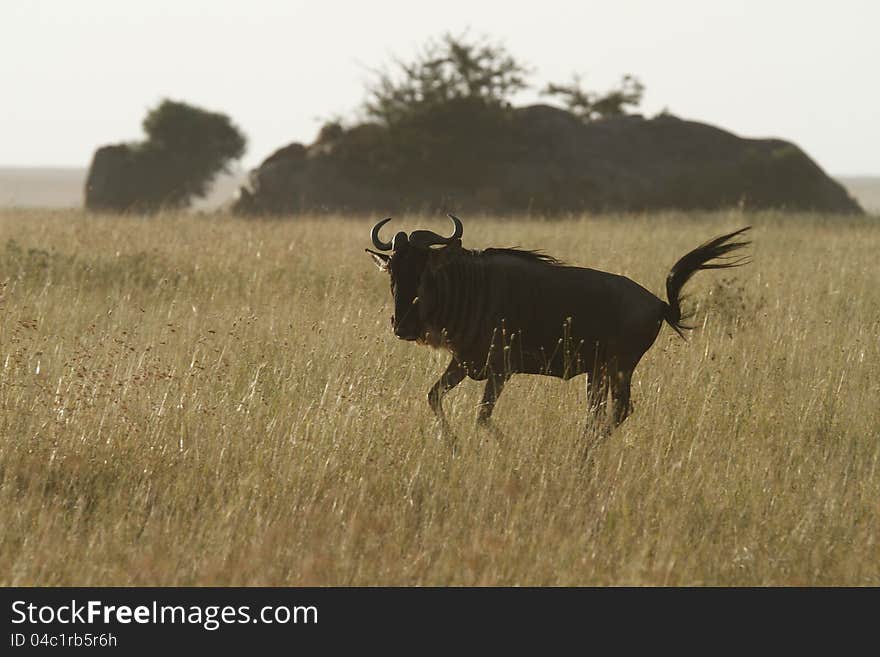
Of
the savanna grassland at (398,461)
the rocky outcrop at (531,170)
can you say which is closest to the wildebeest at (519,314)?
the savanna grassland at (398,461)

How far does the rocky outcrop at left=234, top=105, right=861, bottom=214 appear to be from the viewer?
2733 cm

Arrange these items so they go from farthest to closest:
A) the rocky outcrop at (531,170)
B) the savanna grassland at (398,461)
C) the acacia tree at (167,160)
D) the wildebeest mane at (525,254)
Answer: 1. the acacia tree at (167,160)
2. the rocky outcrop at (531,170)
3. the wildebeest mane at (525,254)
4. the savanna grassland at (398,461)

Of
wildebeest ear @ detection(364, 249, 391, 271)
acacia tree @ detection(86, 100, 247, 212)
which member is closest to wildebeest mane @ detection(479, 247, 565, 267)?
wildebeest ear @ detection(364, 249, 391, 271)

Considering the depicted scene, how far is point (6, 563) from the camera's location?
5.07m

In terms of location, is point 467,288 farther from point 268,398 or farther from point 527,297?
point 268,398

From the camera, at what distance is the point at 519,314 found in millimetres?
7086

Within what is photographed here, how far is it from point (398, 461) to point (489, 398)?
2.83 feet

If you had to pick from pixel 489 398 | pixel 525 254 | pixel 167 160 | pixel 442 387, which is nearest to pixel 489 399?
pixel 489 398

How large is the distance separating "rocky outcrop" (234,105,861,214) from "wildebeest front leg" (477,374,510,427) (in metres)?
19.4

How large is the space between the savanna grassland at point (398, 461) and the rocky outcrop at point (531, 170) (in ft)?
55.0

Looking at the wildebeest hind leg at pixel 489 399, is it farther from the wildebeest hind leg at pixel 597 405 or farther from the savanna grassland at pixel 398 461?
the wildebeest hind leg at pixel 597 405

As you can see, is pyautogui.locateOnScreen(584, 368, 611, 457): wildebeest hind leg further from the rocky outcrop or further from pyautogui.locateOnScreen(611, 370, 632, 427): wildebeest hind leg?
the rocky outcrop

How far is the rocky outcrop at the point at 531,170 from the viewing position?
2733 centimetres
